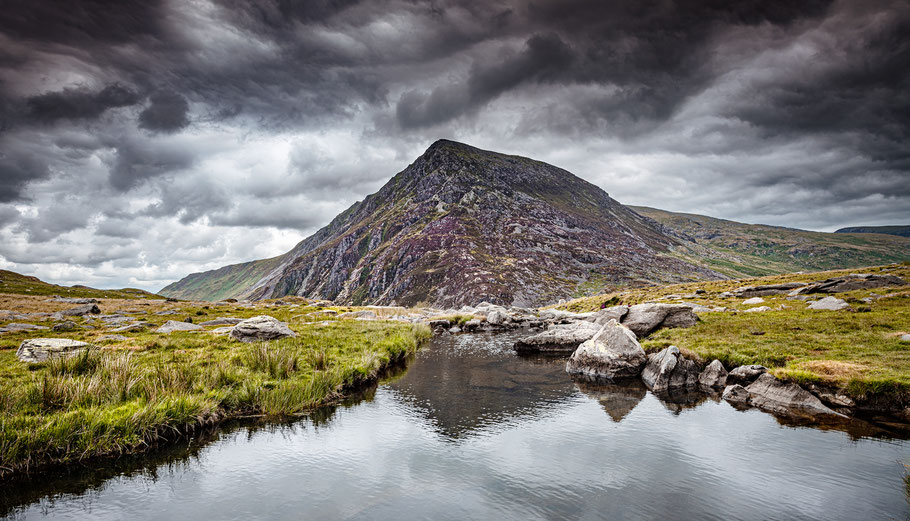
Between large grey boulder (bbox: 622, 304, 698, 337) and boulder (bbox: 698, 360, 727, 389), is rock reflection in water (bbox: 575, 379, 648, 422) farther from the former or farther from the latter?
large grey boulder (bbox: 622, 304, 698, 337)

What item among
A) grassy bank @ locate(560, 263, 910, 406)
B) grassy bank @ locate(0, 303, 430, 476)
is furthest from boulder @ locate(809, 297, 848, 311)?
grassy bank @ locate(0, 303, 430, 476)

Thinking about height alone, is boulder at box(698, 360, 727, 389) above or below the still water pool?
above

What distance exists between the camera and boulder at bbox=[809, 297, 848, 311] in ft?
118

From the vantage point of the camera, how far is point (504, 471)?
45.1ft

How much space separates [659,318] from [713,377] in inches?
635

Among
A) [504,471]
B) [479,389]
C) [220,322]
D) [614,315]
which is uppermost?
[614,315]

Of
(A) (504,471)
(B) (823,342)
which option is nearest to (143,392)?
(A) (504,471)

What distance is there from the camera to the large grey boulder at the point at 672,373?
950 inches

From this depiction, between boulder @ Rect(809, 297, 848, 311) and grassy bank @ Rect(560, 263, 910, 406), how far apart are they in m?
0.95

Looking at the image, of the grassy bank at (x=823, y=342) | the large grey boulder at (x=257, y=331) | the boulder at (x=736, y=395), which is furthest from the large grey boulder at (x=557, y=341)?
the large grey boulder at (x=257, y=331)

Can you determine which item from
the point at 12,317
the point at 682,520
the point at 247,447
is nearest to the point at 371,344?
the point at 247,447

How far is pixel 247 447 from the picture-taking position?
50.8 ft

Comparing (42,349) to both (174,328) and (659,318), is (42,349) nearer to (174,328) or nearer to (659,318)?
(174,328)

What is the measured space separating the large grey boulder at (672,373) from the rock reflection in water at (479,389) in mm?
5494
